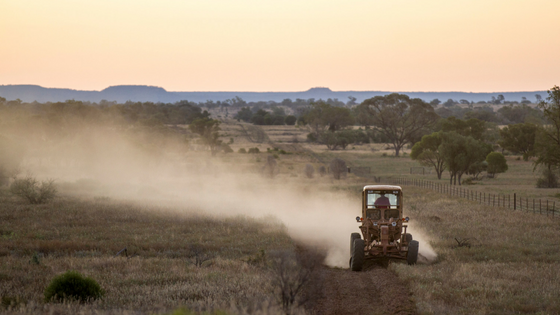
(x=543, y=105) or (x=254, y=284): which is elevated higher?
(x=543, y=105)

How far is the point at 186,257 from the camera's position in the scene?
1845 cm

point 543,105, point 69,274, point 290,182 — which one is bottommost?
point 290,182

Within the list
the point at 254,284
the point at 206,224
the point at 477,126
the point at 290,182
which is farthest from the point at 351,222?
the point at 477,126

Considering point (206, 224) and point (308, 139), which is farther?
point (308, 139)

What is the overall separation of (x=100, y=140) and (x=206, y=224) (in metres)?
55.9

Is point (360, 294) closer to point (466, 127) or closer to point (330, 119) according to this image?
point (466, 127)

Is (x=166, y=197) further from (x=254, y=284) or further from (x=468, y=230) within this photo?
(x=254, y=284)

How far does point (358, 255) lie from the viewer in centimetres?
1527

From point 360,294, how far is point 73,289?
7.24 metres

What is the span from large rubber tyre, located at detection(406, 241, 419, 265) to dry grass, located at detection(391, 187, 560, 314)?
31cm

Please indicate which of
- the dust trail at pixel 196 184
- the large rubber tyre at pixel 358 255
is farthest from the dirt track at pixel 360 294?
the dust trail at pixel 196 184

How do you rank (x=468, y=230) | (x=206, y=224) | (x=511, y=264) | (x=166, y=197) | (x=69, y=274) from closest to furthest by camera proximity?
(x=69, y=274) → (x=511, y=264) → (x=468, y=230) → (x=206, y=224) → (x=166, y=197)

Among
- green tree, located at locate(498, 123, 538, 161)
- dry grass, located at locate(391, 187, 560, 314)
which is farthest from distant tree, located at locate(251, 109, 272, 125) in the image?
dry grass, located at locate(391, 187, 560, 314)

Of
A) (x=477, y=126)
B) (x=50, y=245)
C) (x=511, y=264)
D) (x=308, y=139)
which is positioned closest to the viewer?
(x=511, y=264)
